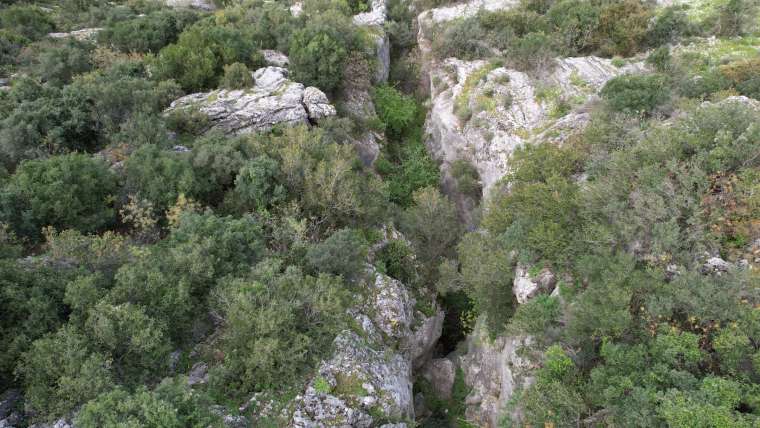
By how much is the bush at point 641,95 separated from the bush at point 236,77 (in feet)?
73.2

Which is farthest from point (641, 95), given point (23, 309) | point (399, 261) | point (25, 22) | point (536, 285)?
point (25, 22)

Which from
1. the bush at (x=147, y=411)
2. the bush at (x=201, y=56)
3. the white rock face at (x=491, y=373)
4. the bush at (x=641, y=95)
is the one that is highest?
the bush at (x=201, y=56)

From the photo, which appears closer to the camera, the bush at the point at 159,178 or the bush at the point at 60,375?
the bush at the point at 60,375

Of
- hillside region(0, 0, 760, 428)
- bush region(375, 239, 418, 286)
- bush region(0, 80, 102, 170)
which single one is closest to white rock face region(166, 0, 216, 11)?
hillside region(0, 0, 760, 428)

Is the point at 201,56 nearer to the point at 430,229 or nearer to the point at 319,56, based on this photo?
the point at 319,56

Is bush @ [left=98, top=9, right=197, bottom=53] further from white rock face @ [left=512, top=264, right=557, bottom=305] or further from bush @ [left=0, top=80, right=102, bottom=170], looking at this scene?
white rock face @ [left=512, top=264, right=557, bottom=305]

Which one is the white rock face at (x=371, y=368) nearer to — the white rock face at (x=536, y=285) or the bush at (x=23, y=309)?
the white rock face at (x=536, y=285)

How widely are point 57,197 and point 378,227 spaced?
14.8 m

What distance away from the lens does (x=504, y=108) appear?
27859 mm

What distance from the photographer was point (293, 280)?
1597 centimetres

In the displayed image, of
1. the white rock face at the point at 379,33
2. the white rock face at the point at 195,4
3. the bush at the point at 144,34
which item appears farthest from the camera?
the white rock face at the point at 195,4

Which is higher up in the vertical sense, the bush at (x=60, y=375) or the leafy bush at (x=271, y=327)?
the bush at (x=60, y=375)

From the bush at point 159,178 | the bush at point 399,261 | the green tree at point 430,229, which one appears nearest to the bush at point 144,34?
the bush at point 159,178

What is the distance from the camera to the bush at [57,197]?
16469 millimetres
